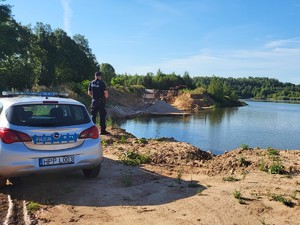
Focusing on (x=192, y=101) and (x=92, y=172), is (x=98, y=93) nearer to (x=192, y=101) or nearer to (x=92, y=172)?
(x=92, y=172)

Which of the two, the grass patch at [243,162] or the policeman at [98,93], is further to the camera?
the policeman at [98,93]

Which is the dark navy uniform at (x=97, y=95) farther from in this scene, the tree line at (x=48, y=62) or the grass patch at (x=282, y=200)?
the tree line at (x=48, y=62)

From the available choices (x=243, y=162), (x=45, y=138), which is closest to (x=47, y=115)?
(x=45, y=138)

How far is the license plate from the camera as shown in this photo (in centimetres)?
561

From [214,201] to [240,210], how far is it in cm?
49

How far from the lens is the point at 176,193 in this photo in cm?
559

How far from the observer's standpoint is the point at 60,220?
4.48 metres

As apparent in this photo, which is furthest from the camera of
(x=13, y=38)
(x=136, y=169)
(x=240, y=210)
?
(x=13, y=38)

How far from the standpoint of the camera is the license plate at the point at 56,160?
5609 mm

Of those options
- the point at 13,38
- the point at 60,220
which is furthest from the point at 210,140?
the point at 13,38

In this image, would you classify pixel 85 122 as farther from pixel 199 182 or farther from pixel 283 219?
pixel 283 219

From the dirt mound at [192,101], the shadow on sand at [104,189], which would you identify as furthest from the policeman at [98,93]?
the dirt mound at [192,101]

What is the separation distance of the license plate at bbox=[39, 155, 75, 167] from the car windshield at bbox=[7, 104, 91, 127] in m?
0.58

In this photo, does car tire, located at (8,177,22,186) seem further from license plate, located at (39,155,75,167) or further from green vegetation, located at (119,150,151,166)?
green vegetation, located at (119,150,151,166)
